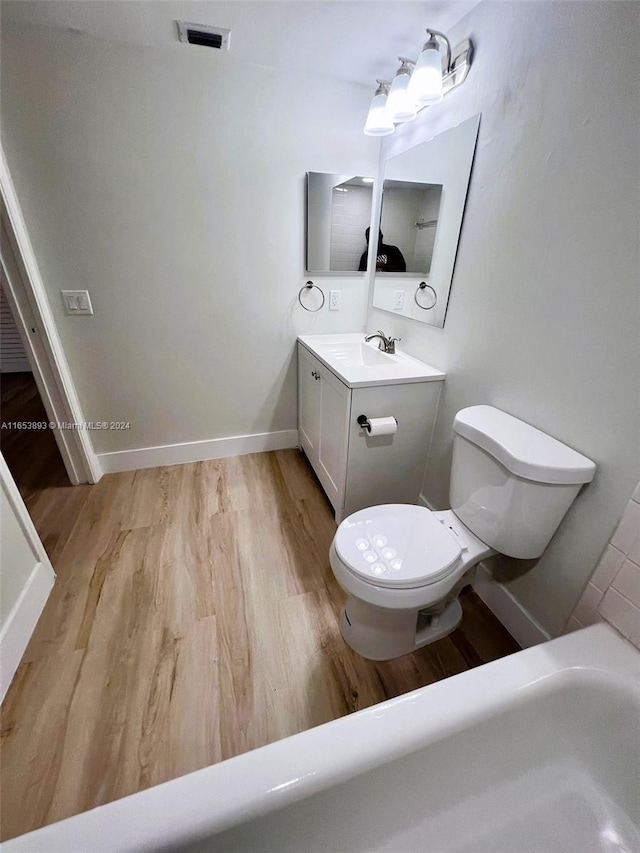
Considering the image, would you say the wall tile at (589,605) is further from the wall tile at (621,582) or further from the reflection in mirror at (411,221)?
the reflection in mirror at (411,221)

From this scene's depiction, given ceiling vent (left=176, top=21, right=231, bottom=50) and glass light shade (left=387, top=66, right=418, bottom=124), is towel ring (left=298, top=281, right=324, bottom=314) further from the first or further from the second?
ceiling vent (left=176, top=21, right=231, bottom=50)

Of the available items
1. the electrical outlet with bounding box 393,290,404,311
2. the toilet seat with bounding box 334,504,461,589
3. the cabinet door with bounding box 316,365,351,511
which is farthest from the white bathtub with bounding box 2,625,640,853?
the electrical outlet with bounding box 393,290,404,311

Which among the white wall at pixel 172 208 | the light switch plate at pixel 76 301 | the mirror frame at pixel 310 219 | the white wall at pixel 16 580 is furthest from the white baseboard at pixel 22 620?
the mirror frame at pixel 310 219

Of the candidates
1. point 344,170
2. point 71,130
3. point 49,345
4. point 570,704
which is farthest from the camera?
point 344,170

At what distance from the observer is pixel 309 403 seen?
2096mm

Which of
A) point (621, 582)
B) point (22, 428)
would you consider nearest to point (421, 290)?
point (621, 582)

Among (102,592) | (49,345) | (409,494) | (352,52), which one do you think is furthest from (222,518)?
(352,52)

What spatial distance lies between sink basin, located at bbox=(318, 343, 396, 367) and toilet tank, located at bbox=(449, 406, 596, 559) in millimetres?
734

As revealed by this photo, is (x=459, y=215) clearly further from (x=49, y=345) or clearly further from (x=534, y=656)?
(x=49, y=345)

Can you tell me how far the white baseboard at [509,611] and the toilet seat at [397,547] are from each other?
446 millimetres

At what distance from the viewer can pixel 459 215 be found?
1.40m

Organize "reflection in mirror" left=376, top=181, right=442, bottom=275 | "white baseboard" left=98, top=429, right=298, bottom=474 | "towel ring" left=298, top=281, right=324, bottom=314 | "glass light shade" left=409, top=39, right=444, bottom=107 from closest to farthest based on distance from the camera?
"glass light shade" left=409, top=39, right=444, bottom=107
"reflection in mirror" left=376, top=181, right=442, bottom=275
"towel ring" left=298, top=281, right=324, bottom=314
"white baseboard" left=98, top=429, right=298, bottom=474

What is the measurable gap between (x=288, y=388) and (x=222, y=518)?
96 centimetres

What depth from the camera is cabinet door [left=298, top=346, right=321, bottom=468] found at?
76.2 inches
